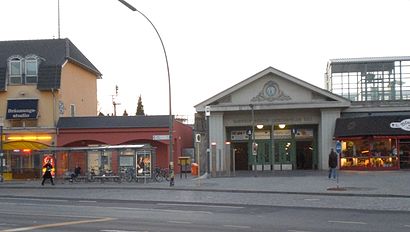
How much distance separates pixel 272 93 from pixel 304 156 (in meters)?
6.74

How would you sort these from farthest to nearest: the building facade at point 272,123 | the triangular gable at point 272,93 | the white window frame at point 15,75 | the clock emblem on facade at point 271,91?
the white window frame at point 15,75
the clock emblem on facade at point 271,91
the triangular gable at point 272,93
the building facade at point 272,123

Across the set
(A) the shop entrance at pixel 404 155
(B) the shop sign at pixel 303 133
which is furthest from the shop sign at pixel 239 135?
(A) the shop entrance at pixel 404 155

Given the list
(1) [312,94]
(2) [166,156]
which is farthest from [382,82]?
(2) [166,156]

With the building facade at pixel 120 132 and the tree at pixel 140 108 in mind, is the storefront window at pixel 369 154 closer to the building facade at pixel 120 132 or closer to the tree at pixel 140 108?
the building facade at pixel 120 132

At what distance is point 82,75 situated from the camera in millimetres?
56688

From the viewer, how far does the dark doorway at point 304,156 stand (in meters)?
51.7

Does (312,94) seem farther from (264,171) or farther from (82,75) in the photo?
(82,75)

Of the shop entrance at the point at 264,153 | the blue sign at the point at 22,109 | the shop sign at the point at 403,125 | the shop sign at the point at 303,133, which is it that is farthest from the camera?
the shop entrance at the point at 264,153

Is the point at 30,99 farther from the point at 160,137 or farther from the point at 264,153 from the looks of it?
the point at 264,153

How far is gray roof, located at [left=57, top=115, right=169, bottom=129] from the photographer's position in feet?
164

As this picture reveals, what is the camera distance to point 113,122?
1993 inches

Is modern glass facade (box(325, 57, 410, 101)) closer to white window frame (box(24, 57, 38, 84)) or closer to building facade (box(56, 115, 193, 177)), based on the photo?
building facade (box(56, 115, 193, 177))

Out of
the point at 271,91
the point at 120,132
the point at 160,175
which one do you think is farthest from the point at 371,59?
the point at 160,175

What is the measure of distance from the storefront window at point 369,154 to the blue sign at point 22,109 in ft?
81.9
